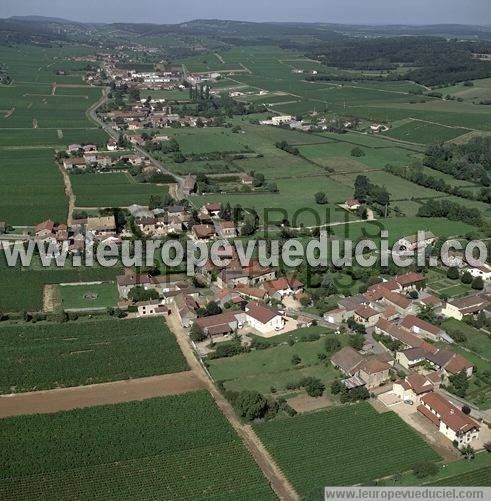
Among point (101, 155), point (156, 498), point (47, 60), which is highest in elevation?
point (47, 60)

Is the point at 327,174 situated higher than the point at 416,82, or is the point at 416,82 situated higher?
the point at 416,82

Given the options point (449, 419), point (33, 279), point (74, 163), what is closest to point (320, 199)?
point (33, 279)

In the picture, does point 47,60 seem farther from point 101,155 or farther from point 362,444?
point 362,444

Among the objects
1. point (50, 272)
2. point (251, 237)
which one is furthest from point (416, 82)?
point (50, 272)

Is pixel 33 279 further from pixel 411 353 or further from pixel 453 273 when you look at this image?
pixel 453 273

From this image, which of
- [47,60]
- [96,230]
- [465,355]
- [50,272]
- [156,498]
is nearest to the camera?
[156,498]

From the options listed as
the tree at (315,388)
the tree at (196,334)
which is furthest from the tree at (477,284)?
the tree at (196,334)
